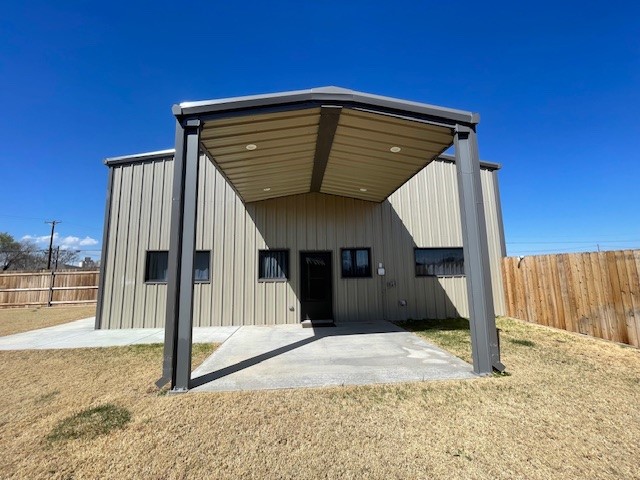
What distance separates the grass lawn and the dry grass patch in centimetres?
567

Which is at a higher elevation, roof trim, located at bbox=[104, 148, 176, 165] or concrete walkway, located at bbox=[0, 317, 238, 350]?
roof trim, located at bbox=[104, 148, 176, 165]

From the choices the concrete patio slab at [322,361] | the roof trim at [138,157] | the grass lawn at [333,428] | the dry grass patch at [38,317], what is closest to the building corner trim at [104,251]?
the roof trim at [138,157]

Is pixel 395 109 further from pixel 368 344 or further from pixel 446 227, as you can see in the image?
pixel 446 227

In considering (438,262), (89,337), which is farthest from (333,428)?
(438,262)

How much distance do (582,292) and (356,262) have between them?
16.6 ft

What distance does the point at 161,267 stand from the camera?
8.14m

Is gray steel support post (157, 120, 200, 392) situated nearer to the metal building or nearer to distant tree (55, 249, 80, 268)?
the metal building

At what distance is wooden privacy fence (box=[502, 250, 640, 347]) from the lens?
204 inches

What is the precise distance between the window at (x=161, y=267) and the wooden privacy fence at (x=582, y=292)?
865cm

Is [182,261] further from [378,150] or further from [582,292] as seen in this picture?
[582,292]

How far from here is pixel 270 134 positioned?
4758 millimetres

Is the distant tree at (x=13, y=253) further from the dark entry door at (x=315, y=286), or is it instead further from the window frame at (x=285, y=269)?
the dark entry door at (x=315, y=286)

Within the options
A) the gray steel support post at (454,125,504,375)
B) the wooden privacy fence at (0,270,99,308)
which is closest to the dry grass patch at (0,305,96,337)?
the wooden privacy fence at (0,270,99,308)

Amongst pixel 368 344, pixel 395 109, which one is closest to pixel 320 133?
pixel 395 109
